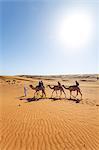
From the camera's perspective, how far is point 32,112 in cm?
1451

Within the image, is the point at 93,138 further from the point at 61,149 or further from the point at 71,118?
the point at 71,118

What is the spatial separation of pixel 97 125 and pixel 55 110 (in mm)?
4409

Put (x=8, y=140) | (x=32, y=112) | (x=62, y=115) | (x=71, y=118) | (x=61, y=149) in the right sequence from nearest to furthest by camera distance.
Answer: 1. (x=61, y=149)
2. (x=8, y=140)
3. (x=71, y=118)
4. (x=62, y=115)
5. (x=32, y=112)

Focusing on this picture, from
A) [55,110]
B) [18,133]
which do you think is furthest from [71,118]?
[18,133]

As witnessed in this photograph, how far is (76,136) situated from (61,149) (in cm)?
159

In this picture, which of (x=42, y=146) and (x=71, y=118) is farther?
(x=71, y=118)

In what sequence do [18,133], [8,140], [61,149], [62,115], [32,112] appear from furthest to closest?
[32,112] < [62,115] < [18,133] < [8,140] < [61,149]

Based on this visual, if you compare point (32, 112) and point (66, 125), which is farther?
point (32, 112)

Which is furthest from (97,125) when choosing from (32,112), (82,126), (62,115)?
(32,112)

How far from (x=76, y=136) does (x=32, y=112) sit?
5518 millimetres

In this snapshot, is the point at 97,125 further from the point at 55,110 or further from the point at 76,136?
the point at 55,110

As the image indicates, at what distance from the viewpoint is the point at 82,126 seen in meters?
10.9

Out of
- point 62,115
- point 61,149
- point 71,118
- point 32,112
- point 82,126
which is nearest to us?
point 61,149

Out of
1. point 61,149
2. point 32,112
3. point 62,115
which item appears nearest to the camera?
point 61,149
